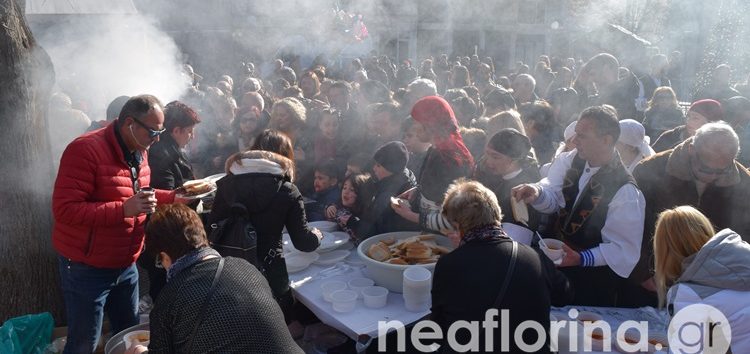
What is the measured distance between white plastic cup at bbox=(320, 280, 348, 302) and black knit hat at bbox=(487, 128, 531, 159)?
1.19m

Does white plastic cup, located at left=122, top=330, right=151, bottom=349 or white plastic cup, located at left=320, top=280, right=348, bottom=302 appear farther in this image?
white plastic cup, located at left=320, top=280, right=348, bottom=302

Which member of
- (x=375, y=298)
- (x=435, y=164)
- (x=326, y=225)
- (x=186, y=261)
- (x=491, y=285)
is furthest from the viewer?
(x=326, y=225)

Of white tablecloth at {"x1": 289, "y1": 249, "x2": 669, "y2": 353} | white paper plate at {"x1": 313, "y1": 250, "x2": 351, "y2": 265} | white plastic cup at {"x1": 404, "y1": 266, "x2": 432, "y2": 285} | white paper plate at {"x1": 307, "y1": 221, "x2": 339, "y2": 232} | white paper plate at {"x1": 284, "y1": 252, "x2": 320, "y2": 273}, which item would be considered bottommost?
white tablecloth at {"x1": 289, "y1": 249, "x2": 669, "y2": 353}

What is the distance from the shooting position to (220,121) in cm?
Answer: 574

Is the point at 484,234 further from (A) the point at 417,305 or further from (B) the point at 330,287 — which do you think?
(B) the point at 330,287

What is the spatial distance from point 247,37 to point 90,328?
570 inches

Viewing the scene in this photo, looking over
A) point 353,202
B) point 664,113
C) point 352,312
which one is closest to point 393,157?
point 353,202

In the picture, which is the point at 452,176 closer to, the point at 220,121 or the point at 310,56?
the point at 220,121

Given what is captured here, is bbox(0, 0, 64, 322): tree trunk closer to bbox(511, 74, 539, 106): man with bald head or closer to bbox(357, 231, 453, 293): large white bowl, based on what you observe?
bbox(357, 231, 453, 293): large white bowl

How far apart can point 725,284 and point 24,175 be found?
12.8 ft

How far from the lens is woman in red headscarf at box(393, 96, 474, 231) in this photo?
325 cm

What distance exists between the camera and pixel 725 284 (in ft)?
6.73

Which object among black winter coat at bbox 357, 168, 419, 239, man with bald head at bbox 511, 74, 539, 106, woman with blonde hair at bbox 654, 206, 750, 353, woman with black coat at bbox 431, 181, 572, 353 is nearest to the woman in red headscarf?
black winter coat at bbox 357, 168, 419, 239

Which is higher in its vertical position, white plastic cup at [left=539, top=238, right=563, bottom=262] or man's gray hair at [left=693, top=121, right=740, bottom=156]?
man's gray hair at [left=693, top=121, right=740, bottom=156]
